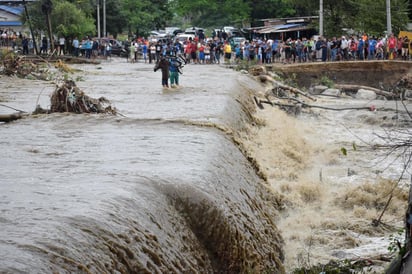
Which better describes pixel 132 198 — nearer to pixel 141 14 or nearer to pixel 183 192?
pixel 183 192

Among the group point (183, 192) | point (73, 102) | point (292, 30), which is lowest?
point (183, 192)

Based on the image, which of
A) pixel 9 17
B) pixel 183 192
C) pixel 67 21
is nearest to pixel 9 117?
pixel 183 192

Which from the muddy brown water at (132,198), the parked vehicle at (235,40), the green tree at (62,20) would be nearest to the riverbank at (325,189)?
the muddy brown water at (132,198)

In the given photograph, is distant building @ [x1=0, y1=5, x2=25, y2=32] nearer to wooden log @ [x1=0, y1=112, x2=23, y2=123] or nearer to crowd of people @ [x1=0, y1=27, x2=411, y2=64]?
crowd of people @ [x1=0, y1=27, x2=411, y2=64]

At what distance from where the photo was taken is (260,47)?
145ft

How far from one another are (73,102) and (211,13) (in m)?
59.9

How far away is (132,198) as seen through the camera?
9992 millimetres

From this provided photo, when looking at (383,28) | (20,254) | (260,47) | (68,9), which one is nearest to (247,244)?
(20,254)

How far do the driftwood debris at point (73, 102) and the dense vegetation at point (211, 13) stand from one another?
30.3 m

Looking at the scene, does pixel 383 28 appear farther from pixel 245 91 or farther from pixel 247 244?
pixel 247 244

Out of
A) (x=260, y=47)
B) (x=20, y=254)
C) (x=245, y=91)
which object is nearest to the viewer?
(x=20, y=254)

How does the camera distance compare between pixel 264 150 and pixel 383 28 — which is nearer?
pixel 264 150

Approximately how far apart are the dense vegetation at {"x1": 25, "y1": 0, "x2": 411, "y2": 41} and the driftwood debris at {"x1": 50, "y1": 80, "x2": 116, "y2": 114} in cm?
3026

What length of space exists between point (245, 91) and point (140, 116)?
9.60m
